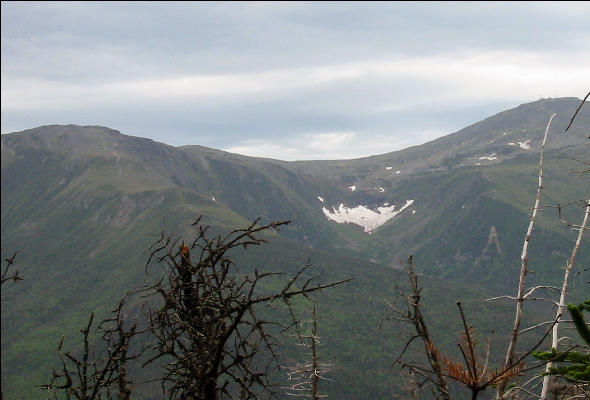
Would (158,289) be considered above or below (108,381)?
above

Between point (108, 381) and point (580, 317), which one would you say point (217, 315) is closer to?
point (108, 381)

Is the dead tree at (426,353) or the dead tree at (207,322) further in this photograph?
the dead tree at (426,353)

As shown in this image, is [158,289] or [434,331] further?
[434,331]

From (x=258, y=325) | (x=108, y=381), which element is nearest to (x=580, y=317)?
(x=258, y=325)

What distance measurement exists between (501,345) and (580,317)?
181 m

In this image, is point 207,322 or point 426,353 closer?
point 207,322

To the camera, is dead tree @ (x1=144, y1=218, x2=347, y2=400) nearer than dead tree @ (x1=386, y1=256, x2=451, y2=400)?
Yes

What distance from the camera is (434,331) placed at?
19250 cm

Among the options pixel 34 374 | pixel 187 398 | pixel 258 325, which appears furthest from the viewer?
pixel 34 374

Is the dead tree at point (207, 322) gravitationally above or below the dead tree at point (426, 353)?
above

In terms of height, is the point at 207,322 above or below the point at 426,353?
above

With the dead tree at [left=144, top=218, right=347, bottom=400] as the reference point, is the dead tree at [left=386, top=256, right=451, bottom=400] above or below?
below

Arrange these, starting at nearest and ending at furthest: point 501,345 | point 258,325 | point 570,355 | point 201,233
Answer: point 258,325, point 201,233, point 570,355, point 501,345

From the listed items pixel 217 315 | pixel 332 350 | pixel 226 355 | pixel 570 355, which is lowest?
pixel 332 350
